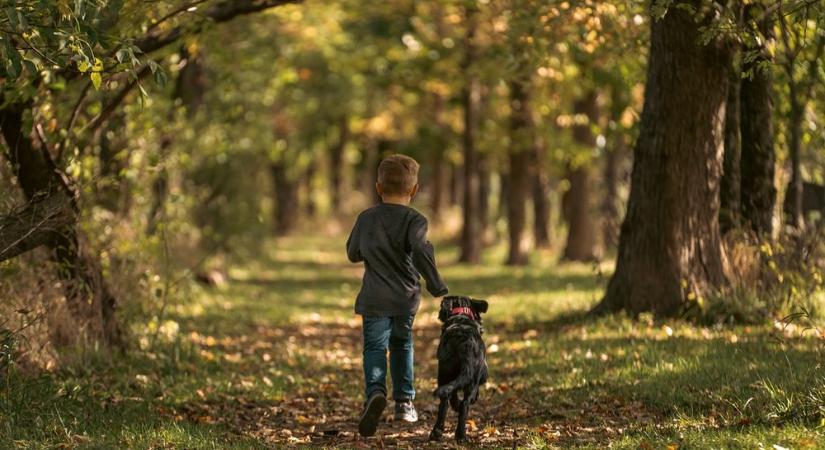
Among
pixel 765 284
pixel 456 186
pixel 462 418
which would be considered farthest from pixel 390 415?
pixel 456 186

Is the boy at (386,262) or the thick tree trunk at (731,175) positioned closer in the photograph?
the boy at (386,262)

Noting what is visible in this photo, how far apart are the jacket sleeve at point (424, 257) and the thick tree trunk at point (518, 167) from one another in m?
18.3

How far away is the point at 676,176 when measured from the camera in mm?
11930

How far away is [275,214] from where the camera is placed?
173 feet

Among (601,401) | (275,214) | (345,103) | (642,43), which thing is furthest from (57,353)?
(275,214)

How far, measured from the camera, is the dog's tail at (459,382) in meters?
6.71

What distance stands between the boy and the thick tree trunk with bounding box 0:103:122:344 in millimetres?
3125

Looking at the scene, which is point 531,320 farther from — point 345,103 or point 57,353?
point 345,103

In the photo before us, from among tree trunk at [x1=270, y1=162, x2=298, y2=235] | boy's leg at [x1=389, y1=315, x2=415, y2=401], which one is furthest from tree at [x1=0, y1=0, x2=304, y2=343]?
tree trunk at [x1=270, y1=162, x2=298, y2=235]

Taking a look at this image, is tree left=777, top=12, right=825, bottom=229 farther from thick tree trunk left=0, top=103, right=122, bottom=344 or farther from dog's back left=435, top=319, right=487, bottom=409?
thick tree trunk left=0, top=103, right=122, bottom=344

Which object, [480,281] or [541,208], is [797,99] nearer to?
[480,281]

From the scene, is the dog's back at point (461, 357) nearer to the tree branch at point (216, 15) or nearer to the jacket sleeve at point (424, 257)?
the jacket sleeve at point (424, 257)

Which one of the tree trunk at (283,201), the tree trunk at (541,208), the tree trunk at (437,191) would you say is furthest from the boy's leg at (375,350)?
the tree trunk at (283,201)

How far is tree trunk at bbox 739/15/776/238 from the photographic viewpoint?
510 inches
